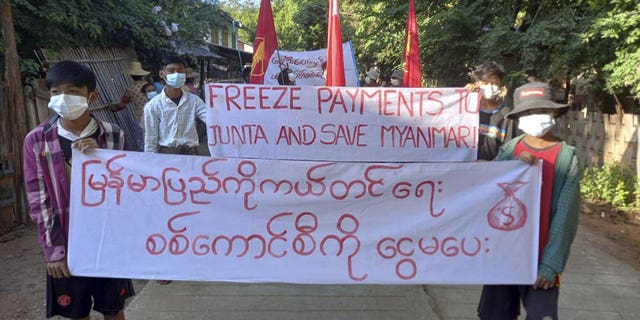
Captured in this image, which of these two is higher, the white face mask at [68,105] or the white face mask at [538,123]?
the white face mask at [68,105]

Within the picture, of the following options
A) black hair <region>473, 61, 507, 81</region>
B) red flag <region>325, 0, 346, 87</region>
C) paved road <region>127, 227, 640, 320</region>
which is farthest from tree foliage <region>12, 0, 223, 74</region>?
black hair <region>473, 61, 507, 81</region>

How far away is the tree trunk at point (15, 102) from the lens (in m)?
5.46

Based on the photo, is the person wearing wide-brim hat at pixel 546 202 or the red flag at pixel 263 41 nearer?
the person wearing wide-brim hat at pixel 546 202

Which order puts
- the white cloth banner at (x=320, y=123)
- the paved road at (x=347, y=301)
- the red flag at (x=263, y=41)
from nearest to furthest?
the paved road at (x=347, y=301), the white cloth banner at (x=320, y=123), the red flag at (x=263, y=41)

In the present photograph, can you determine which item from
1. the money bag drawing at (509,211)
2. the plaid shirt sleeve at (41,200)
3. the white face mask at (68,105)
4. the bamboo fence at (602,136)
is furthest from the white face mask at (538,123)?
the bamboo fence at (602,136)

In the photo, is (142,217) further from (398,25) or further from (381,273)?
(398,25)

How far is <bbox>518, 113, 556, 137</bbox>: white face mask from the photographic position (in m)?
2.59

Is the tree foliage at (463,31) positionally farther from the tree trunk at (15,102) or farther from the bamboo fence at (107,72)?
the tree trunk at (15,102)

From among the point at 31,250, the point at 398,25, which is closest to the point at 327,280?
the point at 31,250

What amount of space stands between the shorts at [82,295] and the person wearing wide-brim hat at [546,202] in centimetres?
197

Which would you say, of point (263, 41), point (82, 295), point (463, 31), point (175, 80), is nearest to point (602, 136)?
point (463, 31)

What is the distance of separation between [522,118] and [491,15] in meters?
7.70

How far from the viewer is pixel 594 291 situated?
13.8ft

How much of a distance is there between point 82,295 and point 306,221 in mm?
1189
